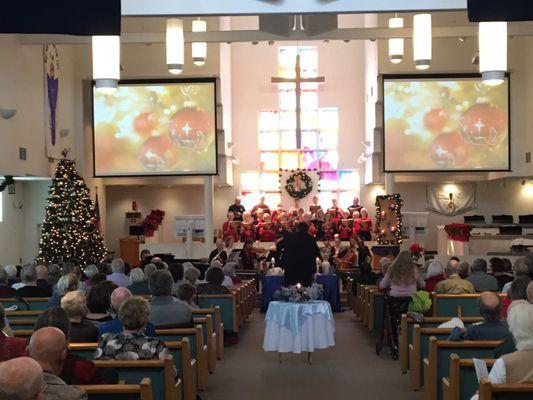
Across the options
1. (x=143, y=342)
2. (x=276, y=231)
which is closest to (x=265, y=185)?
(x=276, y=231)

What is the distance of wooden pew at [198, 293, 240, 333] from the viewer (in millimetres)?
11828

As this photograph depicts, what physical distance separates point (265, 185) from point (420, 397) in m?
20.4

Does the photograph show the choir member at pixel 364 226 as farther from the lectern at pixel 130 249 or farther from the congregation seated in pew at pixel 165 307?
the congregation seated in pew at pixel 165 307

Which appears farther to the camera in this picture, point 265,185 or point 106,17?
point 265,185

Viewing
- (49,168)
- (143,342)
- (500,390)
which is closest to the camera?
(500,390)

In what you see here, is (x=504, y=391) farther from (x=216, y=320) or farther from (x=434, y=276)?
(x=434, y=276)

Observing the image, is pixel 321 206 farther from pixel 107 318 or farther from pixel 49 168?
pixel 107 318

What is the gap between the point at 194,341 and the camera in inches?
326

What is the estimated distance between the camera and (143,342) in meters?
6.09

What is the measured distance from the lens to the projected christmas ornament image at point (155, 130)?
78.5 feet

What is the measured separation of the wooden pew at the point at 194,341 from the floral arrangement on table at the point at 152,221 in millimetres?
17402

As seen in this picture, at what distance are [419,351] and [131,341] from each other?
3254mm

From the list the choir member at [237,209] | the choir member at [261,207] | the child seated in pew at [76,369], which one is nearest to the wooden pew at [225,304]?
the child seated in pew at [76,369]

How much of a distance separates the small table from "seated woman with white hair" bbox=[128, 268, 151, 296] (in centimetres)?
165
